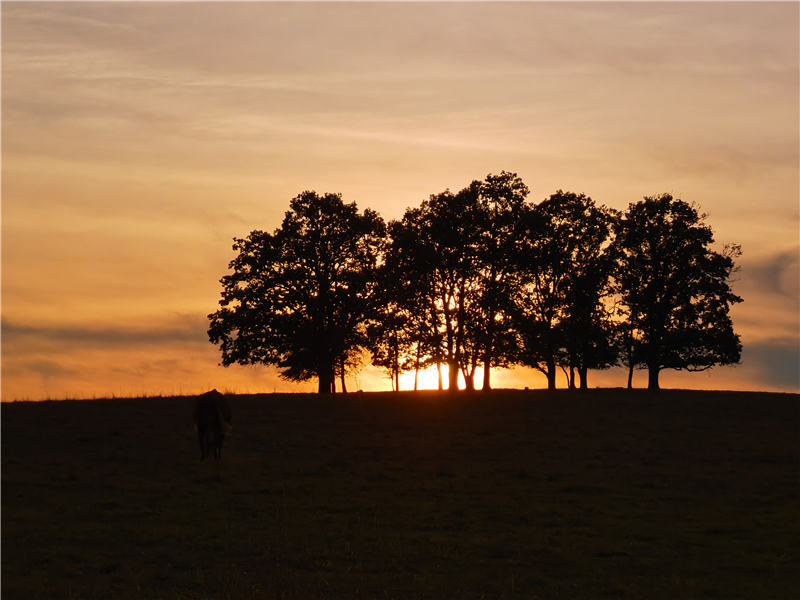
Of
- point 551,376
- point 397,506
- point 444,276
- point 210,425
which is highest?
point 444,276

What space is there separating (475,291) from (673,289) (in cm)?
1552

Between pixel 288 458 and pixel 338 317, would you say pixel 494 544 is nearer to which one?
pixel 288 458

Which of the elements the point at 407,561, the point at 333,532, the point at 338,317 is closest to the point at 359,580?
the point at 407,561

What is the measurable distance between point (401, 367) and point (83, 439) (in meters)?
31.9

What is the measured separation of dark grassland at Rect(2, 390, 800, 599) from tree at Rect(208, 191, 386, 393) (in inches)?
621

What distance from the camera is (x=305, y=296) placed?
61719 millimetres

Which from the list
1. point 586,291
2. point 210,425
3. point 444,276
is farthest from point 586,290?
point 210,425

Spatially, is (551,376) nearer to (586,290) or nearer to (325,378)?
(586,290)

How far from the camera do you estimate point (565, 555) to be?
18.5 meters

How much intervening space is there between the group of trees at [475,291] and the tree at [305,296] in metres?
0.09

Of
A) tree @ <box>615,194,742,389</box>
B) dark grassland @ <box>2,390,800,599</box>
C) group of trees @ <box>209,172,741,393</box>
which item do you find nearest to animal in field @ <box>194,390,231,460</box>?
dark grassland @ <box>2,390,800,599</box>

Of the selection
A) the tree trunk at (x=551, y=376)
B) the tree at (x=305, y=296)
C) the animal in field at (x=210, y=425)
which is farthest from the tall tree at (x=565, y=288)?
the animal in field at (x=210, y=425)

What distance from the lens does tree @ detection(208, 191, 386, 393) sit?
60562mm

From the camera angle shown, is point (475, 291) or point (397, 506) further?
point (475, 291)
